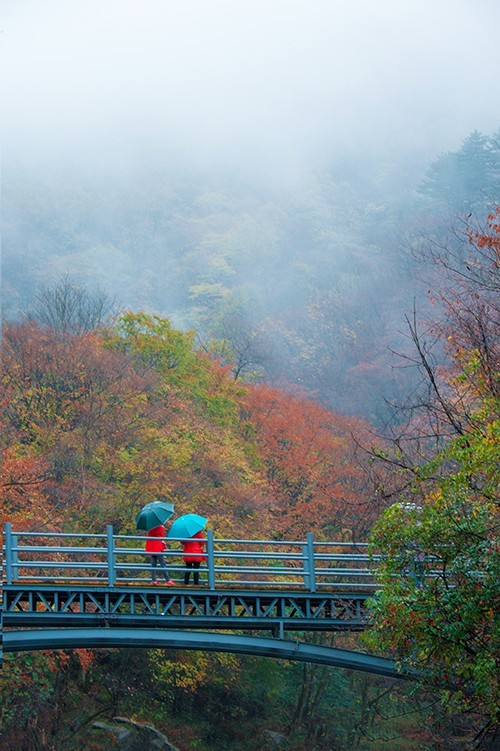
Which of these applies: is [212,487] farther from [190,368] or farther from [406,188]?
[406,188]

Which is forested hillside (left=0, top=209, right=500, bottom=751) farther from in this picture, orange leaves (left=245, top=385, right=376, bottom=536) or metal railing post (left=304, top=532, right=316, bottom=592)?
metal railing post (left=304, top=532, right=316, bottom=592)

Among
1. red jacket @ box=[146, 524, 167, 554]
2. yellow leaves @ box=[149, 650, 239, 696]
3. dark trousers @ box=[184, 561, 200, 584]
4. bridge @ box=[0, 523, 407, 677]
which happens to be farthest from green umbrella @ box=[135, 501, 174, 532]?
yellow leaves @ box=[149, 650, 239, 696]

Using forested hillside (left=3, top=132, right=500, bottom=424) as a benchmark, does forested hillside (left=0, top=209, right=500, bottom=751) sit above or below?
below

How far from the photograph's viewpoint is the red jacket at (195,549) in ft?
66.8

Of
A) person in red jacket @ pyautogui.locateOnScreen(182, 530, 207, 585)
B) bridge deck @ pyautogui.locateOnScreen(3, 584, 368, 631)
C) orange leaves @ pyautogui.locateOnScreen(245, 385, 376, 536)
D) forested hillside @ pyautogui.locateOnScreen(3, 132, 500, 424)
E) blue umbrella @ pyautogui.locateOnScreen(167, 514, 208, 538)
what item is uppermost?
forested hillside @ pyautogui.locateOnScreen(3, 132, 500, 424)

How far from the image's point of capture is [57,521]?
95.3 feet

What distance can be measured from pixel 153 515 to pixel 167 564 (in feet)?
41.3

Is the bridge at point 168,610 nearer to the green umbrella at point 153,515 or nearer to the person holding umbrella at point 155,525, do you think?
the person holding umbrella at point 155,525

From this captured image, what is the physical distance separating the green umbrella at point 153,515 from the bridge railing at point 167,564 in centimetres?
42

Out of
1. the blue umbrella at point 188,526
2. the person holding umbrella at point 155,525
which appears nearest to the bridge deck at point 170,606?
the person holding umbrella at point 155,525

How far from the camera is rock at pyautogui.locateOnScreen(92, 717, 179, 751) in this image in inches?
1184

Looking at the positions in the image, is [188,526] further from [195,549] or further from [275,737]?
[275,737]

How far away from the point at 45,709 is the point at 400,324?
55.4 meters

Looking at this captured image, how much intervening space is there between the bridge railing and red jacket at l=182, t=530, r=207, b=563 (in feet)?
0.56
